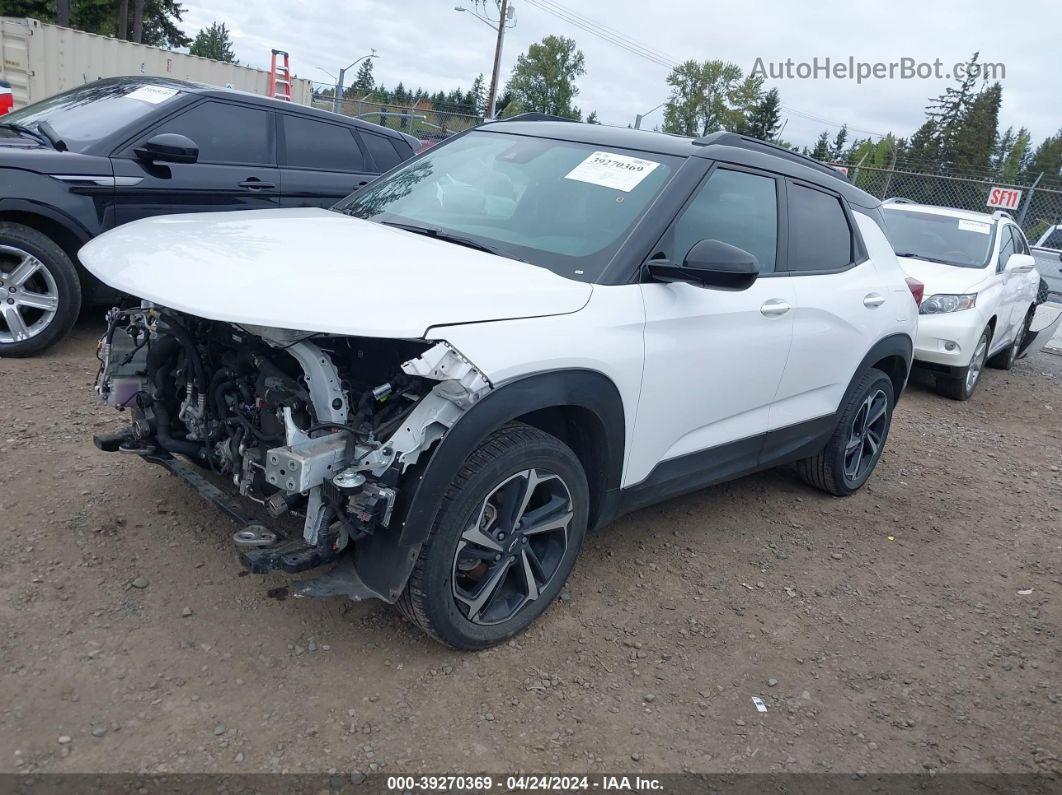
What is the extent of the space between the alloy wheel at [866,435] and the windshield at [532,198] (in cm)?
218

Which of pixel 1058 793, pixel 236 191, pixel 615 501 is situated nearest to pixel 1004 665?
pixel 1058 793

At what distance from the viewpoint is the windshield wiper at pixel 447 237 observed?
311 centimetres

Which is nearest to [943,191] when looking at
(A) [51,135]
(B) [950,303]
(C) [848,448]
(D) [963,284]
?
(D) [963,284]

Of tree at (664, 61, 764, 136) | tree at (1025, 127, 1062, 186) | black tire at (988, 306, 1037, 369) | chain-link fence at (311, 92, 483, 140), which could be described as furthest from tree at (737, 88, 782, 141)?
black tire at (988, 306, 1037, 369)

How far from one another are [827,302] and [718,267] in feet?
4.56

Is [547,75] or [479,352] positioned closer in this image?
[479,352]

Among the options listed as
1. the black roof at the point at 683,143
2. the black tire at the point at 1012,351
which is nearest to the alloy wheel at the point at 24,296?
the black roof at the point at 683,143

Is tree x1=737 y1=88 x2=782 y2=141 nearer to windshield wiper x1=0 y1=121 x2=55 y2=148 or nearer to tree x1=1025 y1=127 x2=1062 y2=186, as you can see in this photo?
tree x1=1025 y1=127 x2=1062 y2=186

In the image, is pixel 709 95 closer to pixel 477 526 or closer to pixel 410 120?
pixel 410 120

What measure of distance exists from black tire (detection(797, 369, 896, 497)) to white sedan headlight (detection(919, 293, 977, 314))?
3073mm

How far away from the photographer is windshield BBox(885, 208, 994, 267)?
330 inches

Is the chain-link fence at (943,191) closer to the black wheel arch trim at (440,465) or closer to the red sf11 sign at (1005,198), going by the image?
the red sf11 sign at (1005,198)

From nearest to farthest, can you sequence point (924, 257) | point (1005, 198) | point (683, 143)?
point (683, 143), point (924, 257), point (1005, 198)

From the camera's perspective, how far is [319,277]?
2.49m
